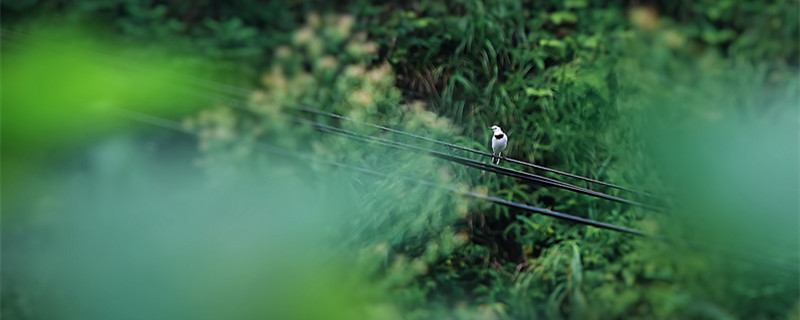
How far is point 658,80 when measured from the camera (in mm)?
1257

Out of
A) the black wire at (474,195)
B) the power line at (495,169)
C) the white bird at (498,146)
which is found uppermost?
the white bird at (498,146)

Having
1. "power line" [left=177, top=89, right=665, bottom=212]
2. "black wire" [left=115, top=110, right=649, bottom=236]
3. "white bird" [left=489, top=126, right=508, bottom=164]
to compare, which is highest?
"white bird" [left=489, top=126, right=508, bottom=164]

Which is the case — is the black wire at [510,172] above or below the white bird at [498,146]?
below

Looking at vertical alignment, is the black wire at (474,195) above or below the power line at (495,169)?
below

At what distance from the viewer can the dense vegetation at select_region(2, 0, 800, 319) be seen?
1062 mm

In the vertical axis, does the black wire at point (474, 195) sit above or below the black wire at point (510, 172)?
below

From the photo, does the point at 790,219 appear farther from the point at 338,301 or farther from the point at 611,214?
the point at 338,301

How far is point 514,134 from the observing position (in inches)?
48.2

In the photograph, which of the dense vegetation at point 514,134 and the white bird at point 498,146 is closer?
the dense vegetation at point 514,134

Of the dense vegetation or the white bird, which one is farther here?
the white bird

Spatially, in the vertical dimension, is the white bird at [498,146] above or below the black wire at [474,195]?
above

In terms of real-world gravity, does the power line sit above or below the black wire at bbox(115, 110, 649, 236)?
above

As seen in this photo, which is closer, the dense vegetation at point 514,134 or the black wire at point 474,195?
the dense vegetation at point 514,134

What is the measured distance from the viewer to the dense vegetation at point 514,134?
106 cm
